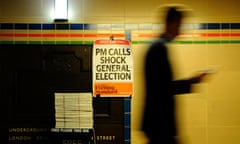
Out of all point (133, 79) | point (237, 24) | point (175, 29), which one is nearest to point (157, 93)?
point (175, 29)

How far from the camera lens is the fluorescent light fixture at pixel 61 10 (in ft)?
15.8

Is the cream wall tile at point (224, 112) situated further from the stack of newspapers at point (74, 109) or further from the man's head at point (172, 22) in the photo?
the man's head at point (172, 22)

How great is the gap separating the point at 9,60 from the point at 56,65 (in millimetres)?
580

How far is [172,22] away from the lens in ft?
9.98

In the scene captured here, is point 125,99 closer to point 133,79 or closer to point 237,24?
point 133,79

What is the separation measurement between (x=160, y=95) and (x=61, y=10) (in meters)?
2.40

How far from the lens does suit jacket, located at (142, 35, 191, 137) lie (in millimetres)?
2830

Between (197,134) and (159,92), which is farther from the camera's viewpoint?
(197,134)

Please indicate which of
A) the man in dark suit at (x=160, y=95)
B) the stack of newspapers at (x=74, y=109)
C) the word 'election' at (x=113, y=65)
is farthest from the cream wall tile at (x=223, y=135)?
the man in dark suit at (x=160, y=95)

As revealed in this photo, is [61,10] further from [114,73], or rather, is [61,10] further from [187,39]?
[187,39]

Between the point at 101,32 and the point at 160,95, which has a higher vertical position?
the point at 101,32

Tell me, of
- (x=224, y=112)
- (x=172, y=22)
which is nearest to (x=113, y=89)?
(x=224, y=112)

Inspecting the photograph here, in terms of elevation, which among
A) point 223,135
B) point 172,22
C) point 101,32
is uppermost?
point 101,32

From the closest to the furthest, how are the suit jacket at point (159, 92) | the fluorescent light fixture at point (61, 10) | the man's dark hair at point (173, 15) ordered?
the suit jacket at point (159, 92)
the man's dark hair at point (173, 15)
the fluorescent light fixture at point (61, 10)
